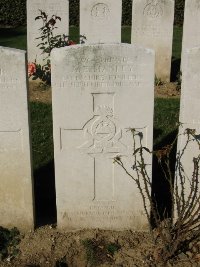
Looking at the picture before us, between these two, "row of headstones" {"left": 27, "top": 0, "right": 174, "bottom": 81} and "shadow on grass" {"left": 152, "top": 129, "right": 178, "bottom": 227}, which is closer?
"shadow on grass" {"left": 152, "top": 129, "right": 178, "bottom": 227}

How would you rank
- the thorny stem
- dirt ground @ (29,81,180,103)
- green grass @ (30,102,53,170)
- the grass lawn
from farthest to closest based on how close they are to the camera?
dirt ground @ (29,81,180,103), the grass lawn, green grass @ (30,102,53,170), the thorny stem

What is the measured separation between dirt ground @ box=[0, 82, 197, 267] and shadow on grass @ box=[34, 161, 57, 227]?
0.66 feet

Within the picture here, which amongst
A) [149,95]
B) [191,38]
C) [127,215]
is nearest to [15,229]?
[127,215]

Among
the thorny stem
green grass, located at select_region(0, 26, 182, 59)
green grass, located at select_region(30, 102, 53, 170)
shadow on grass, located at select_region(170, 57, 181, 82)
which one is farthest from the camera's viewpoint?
green grass, located at select_region(0, 26, 182, 59)

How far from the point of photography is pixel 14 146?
421 cm

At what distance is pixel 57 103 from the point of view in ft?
13.3

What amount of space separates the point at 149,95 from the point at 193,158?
700 mm

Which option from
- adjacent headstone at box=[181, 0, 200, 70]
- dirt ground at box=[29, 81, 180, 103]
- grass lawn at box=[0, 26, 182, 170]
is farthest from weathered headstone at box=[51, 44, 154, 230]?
adjacent headstone at box=[181, 0, 200, 70]

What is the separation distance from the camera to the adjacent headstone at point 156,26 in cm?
913

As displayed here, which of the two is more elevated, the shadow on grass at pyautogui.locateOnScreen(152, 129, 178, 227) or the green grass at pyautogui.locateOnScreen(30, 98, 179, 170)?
the green grass at pyautogui.locateOnScreen(30, 98, 179, 170)

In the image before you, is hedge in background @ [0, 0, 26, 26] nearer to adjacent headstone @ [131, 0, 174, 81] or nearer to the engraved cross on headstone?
adjacent headstone @ [131, 0, 174, 81]

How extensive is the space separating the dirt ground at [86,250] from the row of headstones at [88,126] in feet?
0.37

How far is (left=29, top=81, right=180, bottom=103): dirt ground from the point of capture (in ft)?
27.6

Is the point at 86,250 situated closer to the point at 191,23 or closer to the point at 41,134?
the point at 41,134
